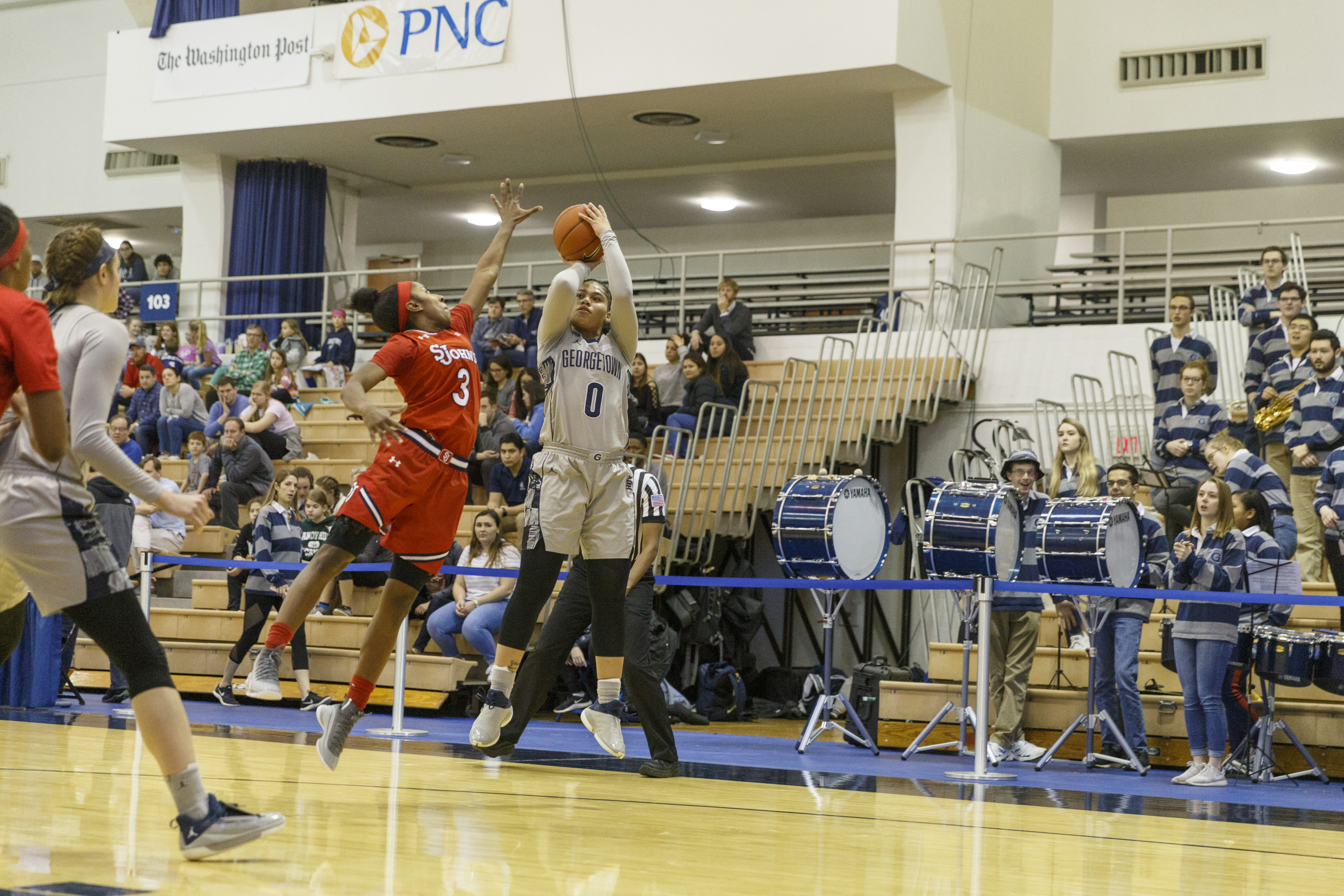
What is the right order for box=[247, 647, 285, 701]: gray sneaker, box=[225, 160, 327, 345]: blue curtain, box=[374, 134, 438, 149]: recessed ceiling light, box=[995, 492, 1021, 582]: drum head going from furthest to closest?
box=[225, 160, 327, 345]: blue curtain → box=[374, 134, 438, 149]: recessed ceiling light → box=[995, 492, 1021, 582]: drum head → box=[247, 647, 285, 701]: gray sneaker

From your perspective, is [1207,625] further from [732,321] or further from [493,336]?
[493,336]

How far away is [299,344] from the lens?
17172 millimetres

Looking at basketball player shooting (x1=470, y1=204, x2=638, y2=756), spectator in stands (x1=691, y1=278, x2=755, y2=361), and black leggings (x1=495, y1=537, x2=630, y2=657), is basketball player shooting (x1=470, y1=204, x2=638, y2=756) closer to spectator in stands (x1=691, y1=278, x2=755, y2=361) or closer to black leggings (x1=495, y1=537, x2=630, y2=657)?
black leggings (x1=495, y1=537, x2=630, y2=657)

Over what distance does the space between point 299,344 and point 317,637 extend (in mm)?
7048

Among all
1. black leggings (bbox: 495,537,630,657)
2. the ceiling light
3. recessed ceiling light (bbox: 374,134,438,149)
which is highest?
recessed ceiling light (bbox: 374,134,438,149)

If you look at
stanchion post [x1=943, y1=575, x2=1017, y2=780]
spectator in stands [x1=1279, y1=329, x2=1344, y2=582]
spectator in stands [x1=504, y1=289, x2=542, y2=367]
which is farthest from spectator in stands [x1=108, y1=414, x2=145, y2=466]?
spectator in stands [x1=1279, y1=329, x2=1344, y2=582]

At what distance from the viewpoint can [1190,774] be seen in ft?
24.3

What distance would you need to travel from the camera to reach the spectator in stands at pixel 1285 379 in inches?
395

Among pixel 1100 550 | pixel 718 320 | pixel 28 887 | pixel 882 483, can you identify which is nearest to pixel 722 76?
pixel 718 320

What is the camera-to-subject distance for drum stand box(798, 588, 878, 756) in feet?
26.5

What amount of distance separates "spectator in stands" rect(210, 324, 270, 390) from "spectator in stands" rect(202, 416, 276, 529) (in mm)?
2866

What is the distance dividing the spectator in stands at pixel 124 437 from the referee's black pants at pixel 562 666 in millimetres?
7259

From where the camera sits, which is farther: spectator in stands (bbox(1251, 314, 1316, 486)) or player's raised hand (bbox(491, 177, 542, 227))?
spectator in stands (bbox(1251, 314, 1316, 486))

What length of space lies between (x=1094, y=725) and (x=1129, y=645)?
1.63 feet
